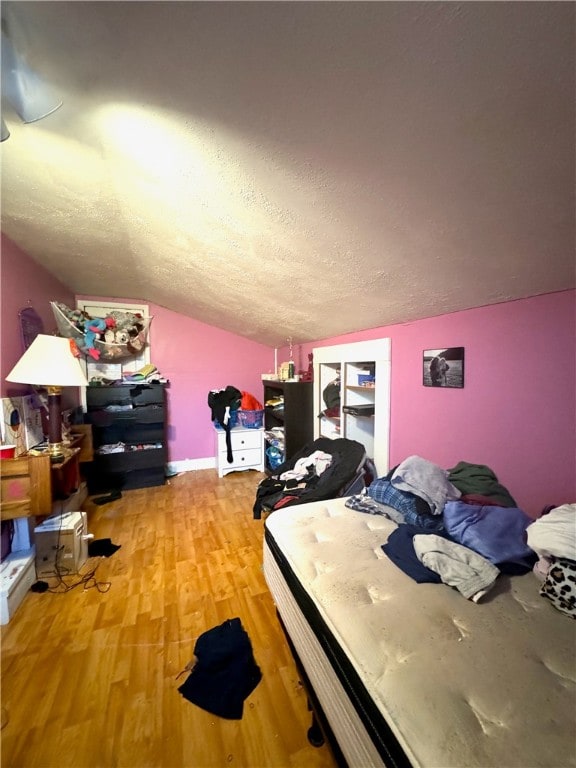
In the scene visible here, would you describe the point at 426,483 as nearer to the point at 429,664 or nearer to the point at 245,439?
the point at 429,664

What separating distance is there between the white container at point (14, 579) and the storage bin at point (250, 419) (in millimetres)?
2201

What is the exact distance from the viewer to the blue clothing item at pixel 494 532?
1114mm

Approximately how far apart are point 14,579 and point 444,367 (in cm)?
276

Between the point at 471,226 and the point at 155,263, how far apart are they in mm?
2199

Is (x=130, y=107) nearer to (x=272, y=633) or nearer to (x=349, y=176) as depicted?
(x=349, y=176)

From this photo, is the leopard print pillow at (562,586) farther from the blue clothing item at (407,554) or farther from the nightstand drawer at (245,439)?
the nightstand drawer at (245,439)

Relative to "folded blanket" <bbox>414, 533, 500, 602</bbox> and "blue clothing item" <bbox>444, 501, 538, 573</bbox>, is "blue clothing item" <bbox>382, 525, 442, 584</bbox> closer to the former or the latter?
"folded blanket" <bbox>414, 533, 500, 602</bbox>

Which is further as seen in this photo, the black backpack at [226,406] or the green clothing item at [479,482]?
the black backpack at [226,406]

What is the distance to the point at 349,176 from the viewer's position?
0.94 metres

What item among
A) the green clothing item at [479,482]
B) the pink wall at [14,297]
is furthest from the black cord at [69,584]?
the green clothing item at [479,482]

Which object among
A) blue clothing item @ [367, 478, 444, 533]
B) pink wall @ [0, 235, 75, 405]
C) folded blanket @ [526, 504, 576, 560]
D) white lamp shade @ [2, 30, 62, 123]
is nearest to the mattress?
folded blanket @ [526, 504, 576, 560]

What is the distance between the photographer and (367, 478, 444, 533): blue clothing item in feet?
4.45

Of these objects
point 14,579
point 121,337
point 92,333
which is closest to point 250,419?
point 121,337

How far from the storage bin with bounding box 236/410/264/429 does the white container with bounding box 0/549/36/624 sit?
2201 mm
